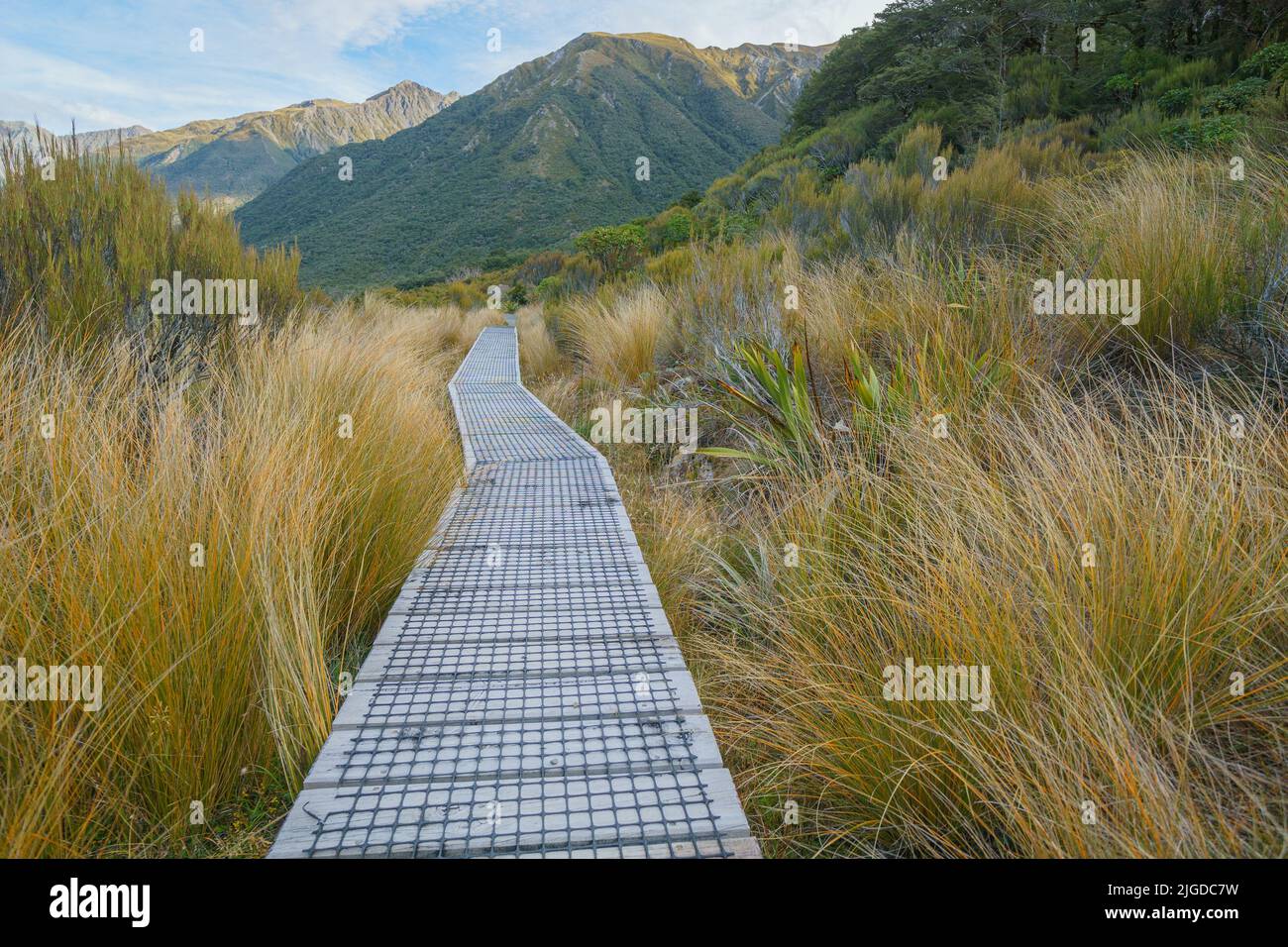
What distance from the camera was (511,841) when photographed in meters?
1.28

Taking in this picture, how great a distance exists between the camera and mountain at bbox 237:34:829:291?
153ft

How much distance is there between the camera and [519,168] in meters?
55.6

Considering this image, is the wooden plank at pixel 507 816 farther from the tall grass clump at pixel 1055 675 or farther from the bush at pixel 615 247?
the bush at pixel 615 247

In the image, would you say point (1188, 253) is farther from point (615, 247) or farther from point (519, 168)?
point (519, 168)

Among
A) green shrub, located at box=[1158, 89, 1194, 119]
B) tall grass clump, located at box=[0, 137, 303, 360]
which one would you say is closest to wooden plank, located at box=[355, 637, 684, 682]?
tall grass clump, located at box=[0, 137, 303, 360]

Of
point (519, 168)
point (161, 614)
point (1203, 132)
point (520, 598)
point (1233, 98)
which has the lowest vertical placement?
point (520, 598)

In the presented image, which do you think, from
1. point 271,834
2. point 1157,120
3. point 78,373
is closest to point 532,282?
point 1157,120

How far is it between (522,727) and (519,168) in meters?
60.1

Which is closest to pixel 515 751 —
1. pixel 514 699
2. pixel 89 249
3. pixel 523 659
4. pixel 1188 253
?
pixel 514 699

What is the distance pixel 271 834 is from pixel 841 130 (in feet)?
51.7

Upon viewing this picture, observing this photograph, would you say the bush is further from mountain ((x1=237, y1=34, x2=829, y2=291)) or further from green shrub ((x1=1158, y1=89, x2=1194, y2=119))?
mountain ((x1=237, y1=34, x2=829, y2=291))

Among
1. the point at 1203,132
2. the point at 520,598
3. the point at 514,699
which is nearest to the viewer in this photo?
the point at 514,699

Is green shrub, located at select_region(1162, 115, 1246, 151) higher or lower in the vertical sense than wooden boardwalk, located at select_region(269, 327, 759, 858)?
higher

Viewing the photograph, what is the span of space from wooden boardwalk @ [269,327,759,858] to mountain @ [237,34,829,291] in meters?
37.8
